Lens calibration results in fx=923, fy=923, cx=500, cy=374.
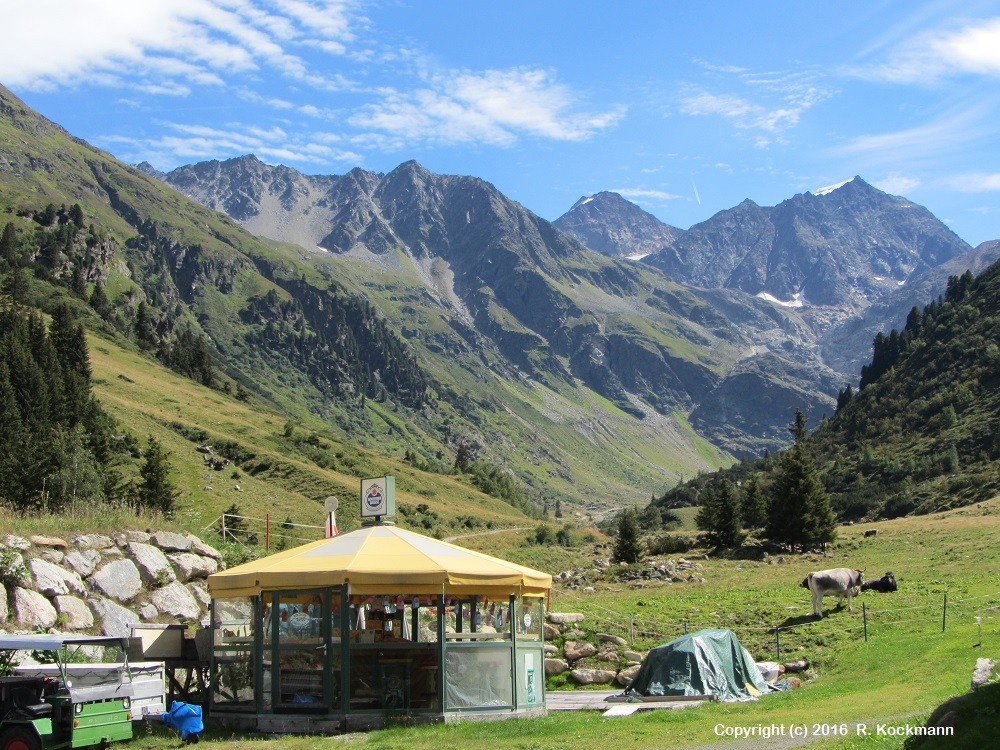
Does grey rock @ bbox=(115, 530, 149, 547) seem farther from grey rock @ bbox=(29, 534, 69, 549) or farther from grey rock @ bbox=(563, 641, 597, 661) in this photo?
grey rock @ bbox=(563, 641, 597, 661)

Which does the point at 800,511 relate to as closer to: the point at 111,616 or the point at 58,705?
the point at 111,616

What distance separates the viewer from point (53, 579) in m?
22.0

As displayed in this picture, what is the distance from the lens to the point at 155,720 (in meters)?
17.4

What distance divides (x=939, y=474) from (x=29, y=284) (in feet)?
403

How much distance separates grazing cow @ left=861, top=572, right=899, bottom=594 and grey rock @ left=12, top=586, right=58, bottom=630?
29.4 m

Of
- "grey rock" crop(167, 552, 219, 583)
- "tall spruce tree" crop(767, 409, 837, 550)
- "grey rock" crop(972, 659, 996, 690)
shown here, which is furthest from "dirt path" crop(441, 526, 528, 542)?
"grey rock" crop(972, 659, 996, 690)

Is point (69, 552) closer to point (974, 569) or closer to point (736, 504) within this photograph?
point (974, 569)

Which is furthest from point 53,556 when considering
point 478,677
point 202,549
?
point 478,677

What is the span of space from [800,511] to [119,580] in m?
50.2

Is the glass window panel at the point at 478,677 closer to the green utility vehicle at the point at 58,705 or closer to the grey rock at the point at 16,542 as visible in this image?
Result: the green utility vehicle at the point at 58,705

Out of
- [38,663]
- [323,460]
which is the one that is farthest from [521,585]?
[323,460]

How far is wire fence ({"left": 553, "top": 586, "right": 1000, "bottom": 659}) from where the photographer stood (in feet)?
88.5

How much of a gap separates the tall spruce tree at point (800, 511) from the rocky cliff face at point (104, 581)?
4577 centimetres

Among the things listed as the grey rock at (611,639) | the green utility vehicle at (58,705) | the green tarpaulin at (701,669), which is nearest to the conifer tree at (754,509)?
the grey rock at (611,639)
